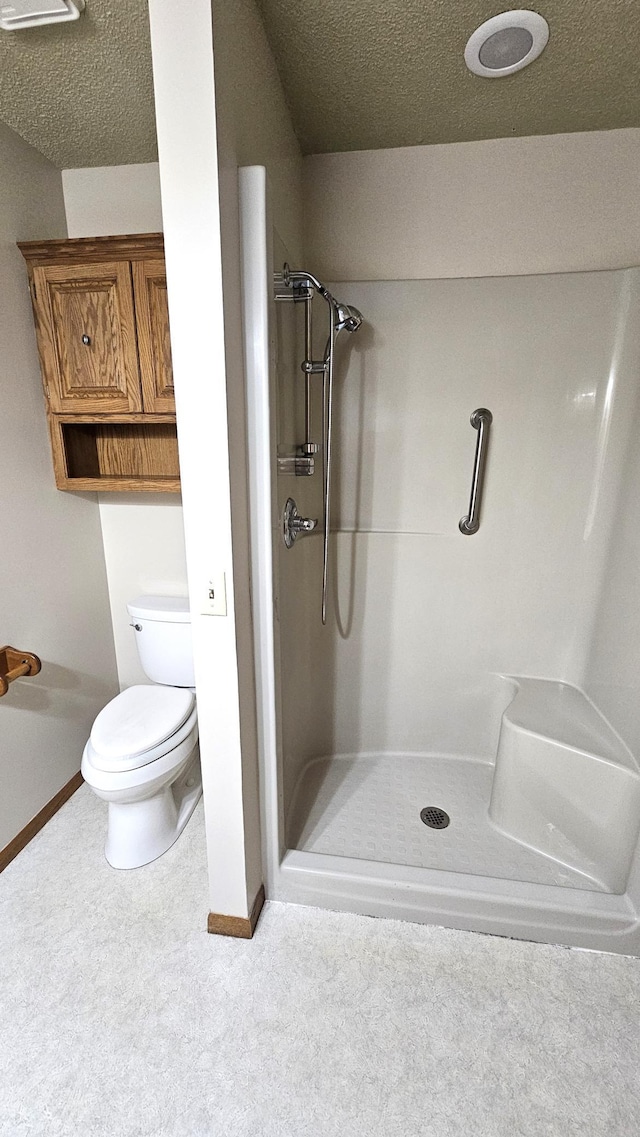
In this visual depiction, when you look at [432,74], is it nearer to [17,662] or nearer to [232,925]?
[17,662]

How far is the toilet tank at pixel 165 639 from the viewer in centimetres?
201

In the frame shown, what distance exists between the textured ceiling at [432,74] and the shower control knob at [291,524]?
1.15m

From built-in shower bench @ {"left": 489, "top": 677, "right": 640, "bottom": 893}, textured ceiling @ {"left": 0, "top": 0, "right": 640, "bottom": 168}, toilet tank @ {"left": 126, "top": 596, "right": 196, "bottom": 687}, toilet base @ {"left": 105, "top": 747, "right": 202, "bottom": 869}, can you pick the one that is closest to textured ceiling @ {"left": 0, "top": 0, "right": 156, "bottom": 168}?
textured ceiling @ {"left": 0, "top": 0, "right": 640, "bottom": 168}

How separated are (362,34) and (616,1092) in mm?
2567

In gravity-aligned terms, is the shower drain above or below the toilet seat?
below

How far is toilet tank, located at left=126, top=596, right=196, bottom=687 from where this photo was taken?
2006mm

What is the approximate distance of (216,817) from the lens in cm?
142

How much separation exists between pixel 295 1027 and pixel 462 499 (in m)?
1.72

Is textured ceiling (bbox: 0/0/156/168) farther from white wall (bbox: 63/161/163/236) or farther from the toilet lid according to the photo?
the toilet lid

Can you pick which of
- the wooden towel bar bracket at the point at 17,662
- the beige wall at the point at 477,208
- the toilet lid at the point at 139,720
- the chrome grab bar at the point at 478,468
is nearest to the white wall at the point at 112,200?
the beige wall at the point at 477,208

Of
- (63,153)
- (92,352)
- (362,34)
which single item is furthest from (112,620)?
(362,34)

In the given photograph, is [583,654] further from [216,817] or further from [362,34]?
[362,34]

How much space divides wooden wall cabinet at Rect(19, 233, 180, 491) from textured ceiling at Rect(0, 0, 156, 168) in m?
0.34

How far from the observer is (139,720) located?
1.79 metres
